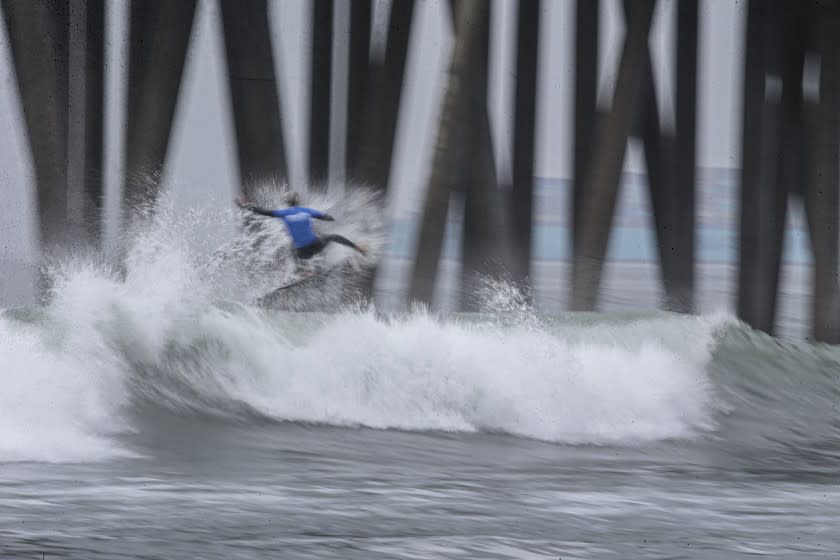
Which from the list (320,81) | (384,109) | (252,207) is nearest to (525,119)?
(384,109)

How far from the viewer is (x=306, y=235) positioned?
42.5ft

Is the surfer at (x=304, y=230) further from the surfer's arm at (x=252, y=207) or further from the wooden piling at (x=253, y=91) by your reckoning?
the wooden piling at (x=253, y=91)

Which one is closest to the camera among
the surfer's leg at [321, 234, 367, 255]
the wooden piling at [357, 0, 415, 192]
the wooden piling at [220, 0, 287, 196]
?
the wooden piling at [220, 0, 287, 196]

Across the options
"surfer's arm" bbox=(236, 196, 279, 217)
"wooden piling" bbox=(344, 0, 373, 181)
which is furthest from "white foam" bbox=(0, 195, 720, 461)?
"wooden piling" bbox=(344, 0, 373, 181)

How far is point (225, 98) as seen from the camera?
39.3 ft

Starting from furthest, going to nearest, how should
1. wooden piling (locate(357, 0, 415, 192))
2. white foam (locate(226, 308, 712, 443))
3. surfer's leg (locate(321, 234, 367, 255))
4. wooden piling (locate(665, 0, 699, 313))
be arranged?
wooden piling (locate(665, 0, 699, 313)) → surfer's leg (locate(321, 234, 367, 255)) → wooden piling (locate(357, 0, 415, 192)) → white foam (locate(226, 308, 712, 443))

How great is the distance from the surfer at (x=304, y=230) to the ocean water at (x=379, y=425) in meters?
0.14

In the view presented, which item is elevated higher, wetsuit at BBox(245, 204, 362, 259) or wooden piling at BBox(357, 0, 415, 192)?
wooden piling at BBox(357, 0, 415, 192)

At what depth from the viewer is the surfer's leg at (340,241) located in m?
12.9

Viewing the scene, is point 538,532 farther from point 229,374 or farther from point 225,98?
point 225,98

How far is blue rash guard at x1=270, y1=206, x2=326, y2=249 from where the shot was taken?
1248 centimetres

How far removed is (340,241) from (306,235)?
272 millimetres

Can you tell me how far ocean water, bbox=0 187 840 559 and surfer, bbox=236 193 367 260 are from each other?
0.14 metres

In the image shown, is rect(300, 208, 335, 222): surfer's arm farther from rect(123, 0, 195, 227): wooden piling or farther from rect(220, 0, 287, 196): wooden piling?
rect(123, 0, 195, 227): wooden piling
